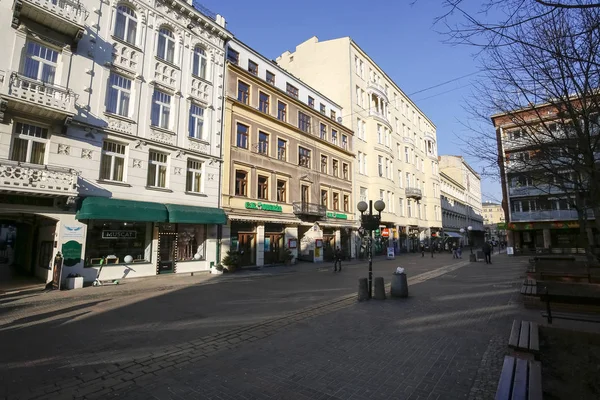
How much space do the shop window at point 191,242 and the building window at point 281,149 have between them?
9.17 m

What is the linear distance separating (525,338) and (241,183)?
61.7 ft

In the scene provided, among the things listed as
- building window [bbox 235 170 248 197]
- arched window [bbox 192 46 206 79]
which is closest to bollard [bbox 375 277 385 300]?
building window [bbox 235 170 248 197]

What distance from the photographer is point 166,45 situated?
17906 millimetres

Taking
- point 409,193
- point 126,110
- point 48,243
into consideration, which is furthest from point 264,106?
point 409,193

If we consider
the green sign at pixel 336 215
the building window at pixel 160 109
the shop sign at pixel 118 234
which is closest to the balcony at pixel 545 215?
the green sign at pixel 336 215

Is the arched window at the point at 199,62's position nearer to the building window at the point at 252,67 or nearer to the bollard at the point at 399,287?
the building window at the point at 252,67

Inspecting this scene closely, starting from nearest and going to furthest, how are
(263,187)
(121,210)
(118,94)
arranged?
(121,210) < (118,94) < (263,187)

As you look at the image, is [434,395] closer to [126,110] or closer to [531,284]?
[531,284]

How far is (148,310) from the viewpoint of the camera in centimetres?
860

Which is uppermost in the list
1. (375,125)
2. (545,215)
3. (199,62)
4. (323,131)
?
(375,125)

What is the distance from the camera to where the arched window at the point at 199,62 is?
1930cm

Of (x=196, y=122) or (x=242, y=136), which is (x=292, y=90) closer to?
(x=242, y=136)

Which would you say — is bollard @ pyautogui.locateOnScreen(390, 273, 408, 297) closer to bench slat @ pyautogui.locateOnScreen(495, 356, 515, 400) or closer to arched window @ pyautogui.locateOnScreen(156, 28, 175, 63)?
bench slat @ pyautogui.locateOnScreen(495, 356, 515, 400)

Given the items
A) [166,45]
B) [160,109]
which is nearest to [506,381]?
[160,109]
